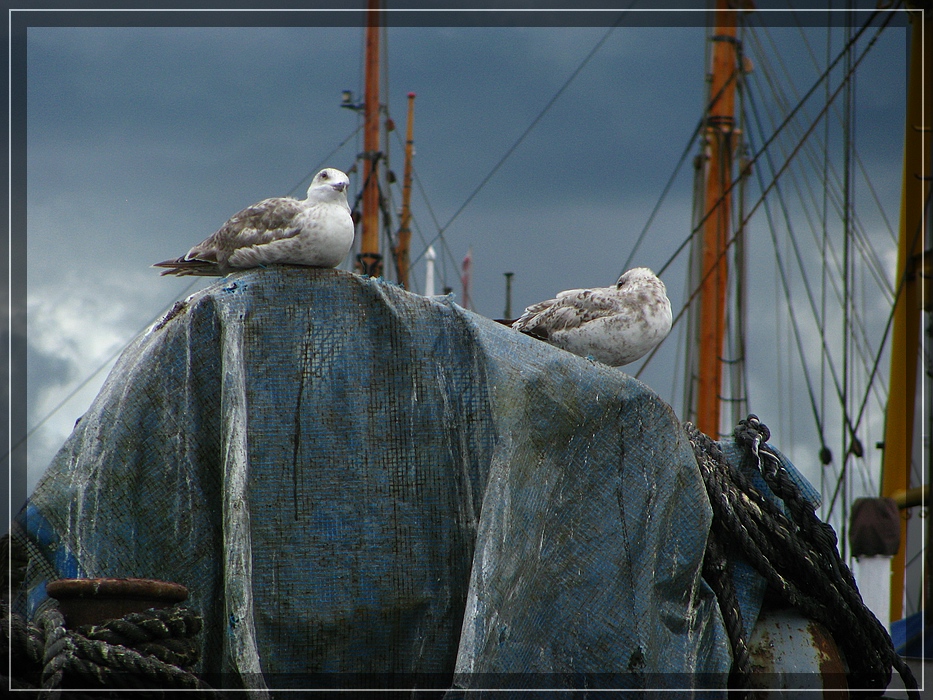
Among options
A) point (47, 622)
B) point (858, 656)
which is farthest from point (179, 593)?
point (858, 656)

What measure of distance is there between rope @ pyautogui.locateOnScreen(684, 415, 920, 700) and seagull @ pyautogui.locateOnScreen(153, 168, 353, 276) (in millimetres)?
1549

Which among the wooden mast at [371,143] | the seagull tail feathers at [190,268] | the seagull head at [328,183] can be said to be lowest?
the seagull tail feathers at [190,268]

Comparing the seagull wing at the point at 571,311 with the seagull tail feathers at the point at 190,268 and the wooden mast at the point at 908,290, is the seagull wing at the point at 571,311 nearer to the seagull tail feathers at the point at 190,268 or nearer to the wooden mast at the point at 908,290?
the seagull tail feathers at the point at 190,268

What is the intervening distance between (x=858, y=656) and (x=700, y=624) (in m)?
0.73

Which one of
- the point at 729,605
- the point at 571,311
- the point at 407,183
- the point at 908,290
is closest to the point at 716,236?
the point at 908,290

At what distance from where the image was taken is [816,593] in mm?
3467

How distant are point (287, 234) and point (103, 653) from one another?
1.72m

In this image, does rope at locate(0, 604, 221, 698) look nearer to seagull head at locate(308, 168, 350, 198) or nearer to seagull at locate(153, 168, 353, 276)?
seagull at locate(153, 168, 353, 276)

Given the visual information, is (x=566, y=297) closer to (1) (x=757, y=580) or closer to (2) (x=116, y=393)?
(1) (x=757, y=580)

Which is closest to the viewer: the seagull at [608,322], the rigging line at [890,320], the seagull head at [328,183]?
the seagull head at [328,183]

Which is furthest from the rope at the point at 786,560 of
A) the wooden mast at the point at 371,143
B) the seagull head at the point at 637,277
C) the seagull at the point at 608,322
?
the wooden mast at the point at 371,143

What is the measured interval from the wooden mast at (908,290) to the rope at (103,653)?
399 inches

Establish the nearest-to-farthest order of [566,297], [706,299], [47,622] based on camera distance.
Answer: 1. [47,622]
2. [566,297]
3. [706,299]

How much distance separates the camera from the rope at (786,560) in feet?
11.1
